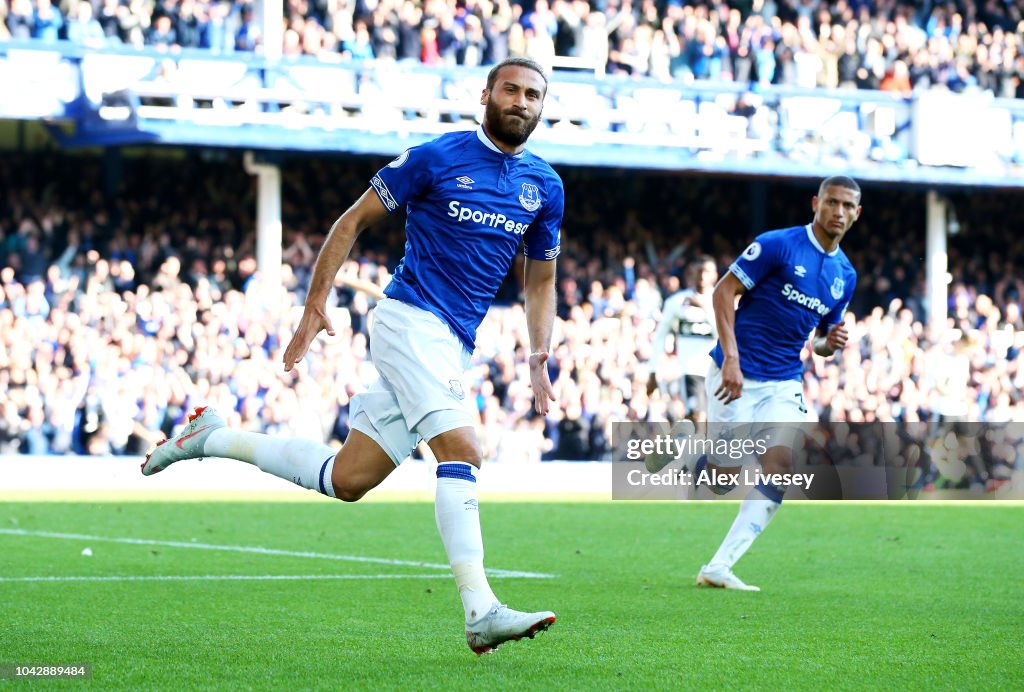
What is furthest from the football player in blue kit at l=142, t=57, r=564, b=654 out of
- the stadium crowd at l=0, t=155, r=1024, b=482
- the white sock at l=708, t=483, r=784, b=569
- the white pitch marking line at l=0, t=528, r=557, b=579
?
the stadium crowd at l=0, t=155, r=1024, b=482

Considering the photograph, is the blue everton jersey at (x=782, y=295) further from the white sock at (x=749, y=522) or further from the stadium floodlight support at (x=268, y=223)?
the stadium floodlight support at (x=268, y=223)

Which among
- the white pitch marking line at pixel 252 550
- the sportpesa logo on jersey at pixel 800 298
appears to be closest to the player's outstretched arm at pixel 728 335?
the sportpesa logo on jersey at pixel 800 298

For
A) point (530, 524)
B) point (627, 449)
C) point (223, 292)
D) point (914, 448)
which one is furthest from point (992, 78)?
point (530, 524)

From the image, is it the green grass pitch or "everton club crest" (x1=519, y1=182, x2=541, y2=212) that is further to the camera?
"everton club crest" (x1=519, y1=182, x2=541, y2=212)

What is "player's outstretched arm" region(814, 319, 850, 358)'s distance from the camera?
956 centimetres

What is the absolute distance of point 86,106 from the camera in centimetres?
2367

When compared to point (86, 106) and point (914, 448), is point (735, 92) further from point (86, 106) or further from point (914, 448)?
point (86, 106)

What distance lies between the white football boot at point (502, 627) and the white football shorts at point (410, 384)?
0.74 metres

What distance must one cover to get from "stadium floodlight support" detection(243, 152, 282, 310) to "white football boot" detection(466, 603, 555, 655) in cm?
1906

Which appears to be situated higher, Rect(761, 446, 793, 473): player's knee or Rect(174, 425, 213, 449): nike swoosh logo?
Rect(174, 425, 213, 449): nike swoosh logo

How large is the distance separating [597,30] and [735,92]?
2681 millimetres

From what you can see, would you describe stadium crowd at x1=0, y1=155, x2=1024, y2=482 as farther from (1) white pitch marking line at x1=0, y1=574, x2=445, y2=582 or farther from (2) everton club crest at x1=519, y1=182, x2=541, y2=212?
(2) everton club crest at x1=519, y1=182, x2=541, y2=212
